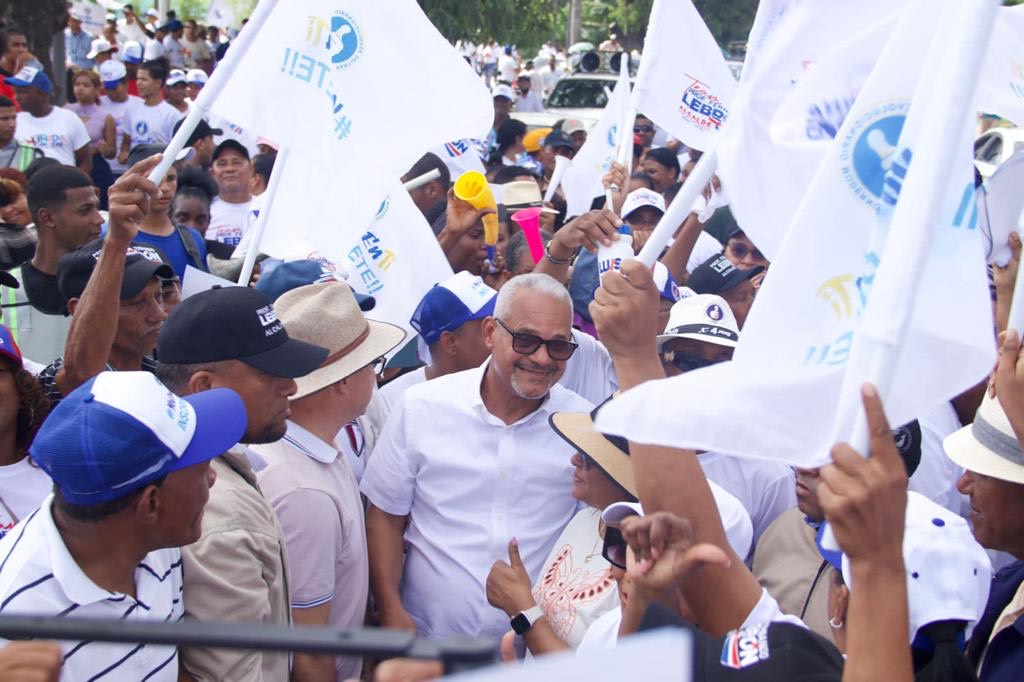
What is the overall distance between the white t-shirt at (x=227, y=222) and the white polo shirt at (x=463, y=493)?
167 inches

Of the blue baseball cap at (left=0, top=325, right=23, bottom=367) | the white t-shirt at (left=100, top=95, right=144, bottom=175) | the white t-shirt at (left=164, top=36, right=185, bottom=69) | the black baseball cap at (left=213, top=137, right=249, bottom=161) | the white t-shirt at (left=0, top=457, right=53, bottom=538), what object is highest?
the blue baseball cap at (left=0, top=325, right=23, bottom=367)

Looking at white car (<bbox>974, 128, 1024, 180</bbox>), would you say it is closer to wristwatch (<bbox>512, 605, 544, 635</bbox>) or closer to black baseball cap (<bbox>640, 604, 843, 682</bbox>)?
wristwatch (<bbox>512, 605, 544, 635</bbox>)

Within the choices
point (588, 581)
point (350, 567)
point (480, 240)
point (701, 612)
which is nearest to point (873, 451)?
point (701, 612)

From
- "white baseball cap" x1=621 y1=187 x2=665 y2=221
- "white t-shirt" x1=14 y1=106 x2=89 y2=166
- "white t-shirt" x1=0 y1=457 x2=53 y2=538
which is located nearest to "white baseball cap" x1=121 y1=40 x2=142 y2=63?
"white t-shirt" x1=14 y1=106 x2=89 y2=166

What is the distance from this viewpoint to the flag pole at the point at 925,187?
193 centimetres

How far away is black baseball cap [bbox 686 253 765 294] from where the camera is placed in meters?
6.44

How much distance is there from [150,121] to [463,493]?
9.81 metres

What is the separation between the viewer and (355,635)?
120cm

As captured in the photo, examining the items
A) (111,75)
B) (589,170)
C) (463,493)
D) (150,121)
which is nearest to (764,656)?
(463,493)

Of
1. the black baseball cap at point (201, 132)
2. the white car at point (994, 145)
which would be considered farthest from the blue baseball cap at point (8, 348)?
the white car at point (994, 145)

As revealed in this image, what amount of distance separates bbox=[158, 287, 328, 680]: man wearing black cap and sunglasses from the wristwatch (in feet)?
2.35

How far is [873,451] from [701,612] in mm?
765

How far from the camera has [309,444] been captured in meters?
3.56

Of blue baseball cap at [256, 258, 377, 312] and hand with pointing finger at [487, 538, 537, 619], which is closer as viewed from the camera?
hand with pointing finger at [487, 538, 537, 619]
